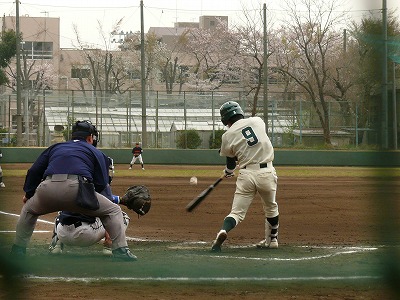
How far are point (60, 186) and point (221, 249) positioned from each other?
207 cm

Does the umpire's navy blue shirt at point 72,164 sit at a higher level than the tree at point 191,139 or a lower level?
lower

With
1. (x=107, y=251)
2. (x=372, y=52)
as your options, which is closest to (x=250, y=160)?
(x=107, y=251)

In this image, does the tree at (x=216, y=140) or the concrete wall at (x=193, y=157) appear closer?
the concrete wall at (x=193, y=157)

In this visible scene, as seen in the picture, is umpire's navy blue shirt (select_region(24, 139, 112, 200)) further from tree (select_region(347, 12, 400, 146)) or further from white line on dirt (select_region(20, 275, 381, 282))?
tree (select_region(347, 12, 400, 146))

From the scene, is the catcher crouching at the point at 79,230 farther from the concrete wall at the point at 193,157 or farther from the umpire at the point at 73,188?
the concrete wall at the point at 193,157

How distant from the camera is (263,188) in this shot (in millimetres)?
7570

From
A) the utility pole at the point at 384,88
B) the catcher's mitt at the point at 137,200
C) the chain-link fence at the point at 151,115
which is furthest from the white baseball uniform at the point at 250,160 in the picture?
the chain-link fence at the point at 151,115

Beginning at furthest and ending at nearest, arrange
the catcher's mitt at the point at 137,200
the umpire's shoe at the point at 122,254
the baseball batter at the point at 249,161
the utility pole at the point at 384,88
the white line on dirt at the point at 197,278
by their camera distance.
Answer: the baseball batter at the point at 249,161
the catcher's mitt at the point at 137,200
the umpire's shoe at the point at 122,254
the white line on dirt at the point at 197,278
the utility pole at the point at 384,88

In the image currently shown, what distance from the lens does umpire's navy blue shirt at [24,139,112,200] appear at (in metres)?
6.21

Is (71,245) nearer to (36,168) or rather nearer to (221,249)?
(36,168)

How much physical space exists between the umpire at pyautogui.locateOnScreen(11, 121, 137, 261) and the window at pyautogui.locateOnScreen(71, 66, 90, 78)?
109ft

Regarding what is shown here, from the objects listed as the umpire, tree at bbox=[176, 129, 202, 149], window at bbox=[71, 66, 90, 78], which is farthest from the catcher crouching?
window at bbox=[71, 66, 90, 78]

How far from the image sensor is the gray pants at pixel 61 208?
6148mm

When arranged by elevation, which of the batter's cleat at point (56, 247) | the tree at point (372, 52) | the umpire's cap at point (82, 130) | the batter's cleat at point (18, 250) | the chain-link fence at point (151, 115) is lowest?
the batter's cleat at point (56, 247)
